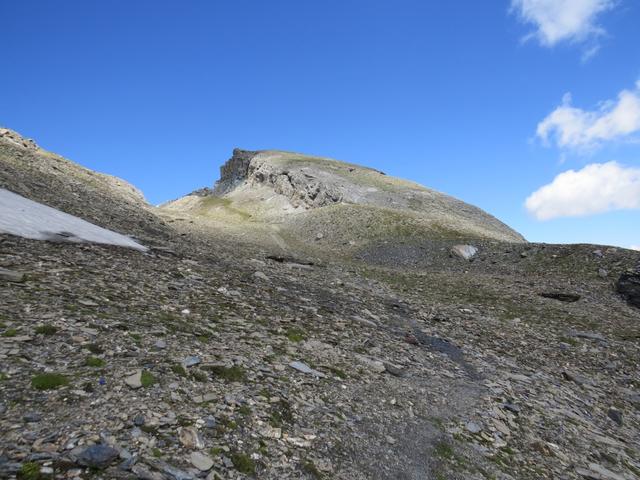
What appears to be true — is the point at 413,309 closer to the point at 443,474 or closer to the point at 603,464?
the point at 603,464

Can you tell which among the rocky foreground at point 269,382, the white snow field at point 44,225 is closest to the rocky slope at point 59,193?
the white snow field at point 44,225

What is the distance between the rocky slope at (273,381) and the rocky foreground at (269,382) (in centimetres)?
4

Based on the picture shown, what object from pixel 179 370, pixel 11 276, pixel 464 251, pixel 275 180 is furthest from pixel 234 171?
pixel 179 370

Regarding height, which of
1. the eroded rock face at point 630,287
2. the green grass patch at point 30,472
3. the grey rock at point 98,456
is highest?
the eroded rock face at point 630,287

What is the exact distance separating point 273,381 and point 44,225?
12.9 meters

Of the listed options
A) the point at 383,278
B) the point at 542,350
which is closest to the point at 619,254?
the point at 383,278

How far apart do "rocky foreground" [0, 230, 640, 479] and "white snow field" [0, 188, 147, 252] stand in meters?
1.02

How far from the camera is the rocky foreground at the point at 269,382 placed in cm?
543

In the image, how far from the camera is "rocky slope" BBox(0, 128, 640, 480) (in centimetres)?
544

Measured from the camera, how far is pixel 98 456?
4703 millimetres

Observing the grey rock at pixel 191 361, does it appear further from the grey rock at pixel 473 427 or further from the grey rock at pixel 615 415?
the grey rock at pixel 615 415

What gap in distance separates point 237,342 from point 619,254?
117 ft

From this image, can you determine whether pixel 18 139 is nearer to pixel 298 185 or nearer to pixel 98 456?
pixel 298 185

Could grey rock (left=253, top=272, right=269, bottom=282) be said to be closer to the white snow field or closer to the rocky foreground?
the rocky foreground
